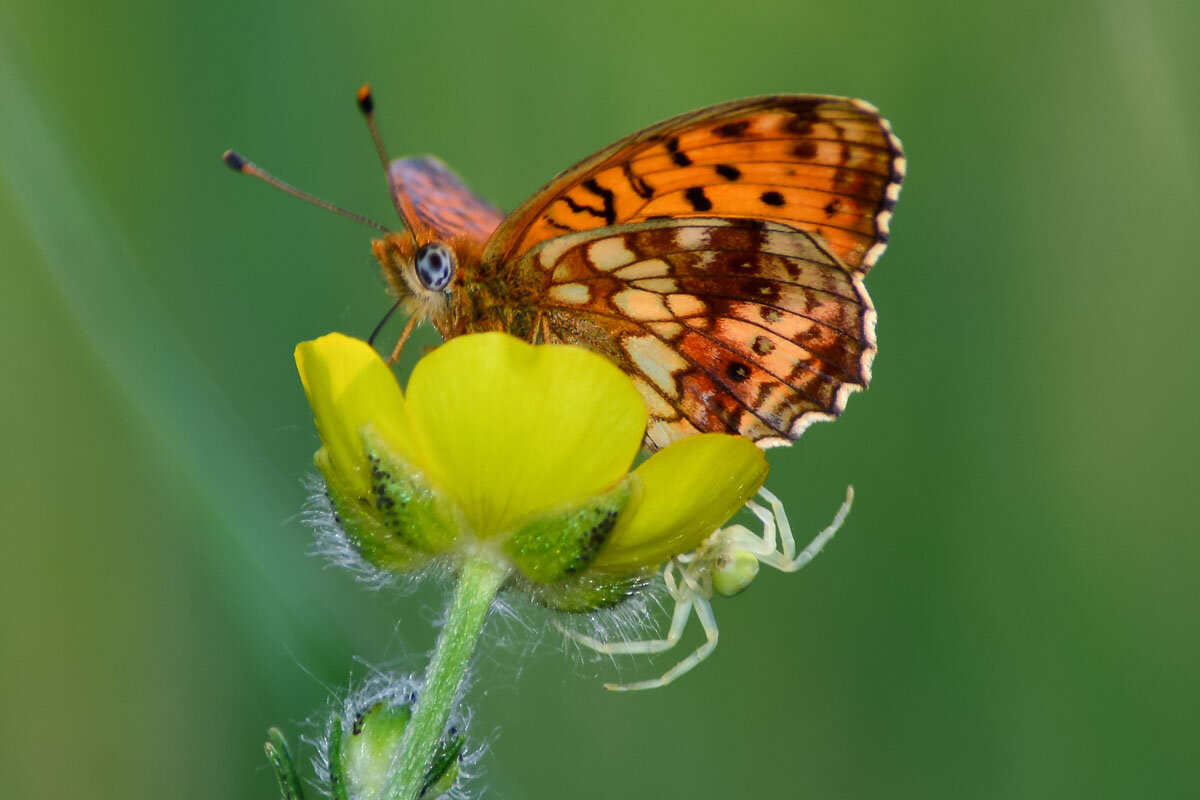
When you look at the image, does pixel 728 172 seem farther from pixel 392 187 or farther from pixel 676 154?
pixel 392 187

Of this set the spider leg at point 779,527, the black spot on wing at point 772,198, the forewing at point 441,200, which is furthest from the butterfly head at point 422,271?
the spider leg at point 779,527

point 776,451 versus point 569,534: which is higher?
point 569,534

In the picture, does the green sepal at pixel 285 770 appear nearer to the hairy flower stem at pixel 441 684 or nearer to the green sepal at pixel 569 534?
the hairy flower stem at pixel 441 684

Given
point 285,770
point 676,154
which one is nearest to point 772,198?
point 676,154

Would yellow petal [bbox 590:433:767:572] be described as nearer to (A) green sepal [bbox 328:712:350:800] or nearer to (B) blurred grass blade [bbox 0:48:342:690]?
(A) green sepal [bbox 328:712:350:800]

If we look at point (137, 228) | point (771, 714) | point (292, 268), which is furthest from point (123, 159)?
point (771, 714)

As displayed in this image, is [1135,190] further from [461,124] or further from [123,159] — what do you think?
[123,159]
